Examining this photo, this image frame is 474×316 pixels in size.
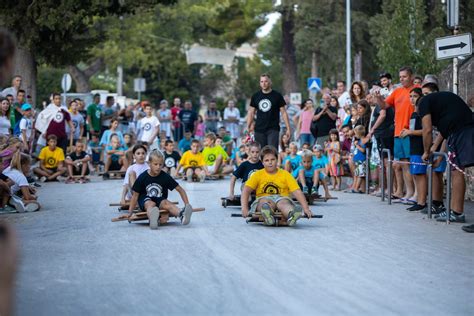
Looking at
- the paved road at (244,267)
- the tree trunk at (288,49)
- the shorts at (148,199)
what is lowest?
the paved road at (244,267)

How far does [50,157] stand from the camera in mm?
26062

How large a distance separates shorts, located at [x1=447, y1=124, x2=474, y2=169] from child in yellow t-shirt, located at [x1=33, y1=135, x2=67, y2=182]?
540 inches

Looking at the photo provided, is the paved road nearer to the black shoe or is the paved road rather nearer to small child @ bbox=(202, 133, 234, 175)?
the black shoe

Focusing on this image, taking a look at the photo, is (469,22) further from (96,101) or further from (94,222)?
(94,222)

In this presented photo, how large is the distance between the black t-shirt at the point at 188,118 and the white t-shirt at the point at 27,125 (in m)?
12.4

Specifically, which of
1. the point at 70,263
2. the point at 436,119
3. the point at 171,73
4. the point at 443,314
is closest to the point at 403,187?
the point at 436,119

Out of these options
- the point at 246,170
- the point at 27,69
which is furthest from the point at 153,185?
the point at 27,69

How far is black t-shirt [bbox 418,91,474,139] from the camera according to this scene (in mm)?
14266

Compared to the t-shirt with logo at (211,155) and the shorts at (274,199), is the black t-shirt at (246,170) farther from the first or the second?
the t-shirt with logo at (211,155)

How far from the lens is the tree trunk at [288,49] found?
51.0m

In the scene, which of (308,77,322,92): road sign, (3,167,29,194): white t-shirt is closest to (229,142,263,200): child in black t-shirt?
(3,167,29,194): white t-shirt

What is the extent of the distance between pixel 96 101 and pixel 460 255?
75.7 feet

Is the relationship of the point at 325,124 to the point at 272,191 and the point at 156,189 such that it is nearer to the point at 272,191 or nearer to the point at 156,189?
the point at 272,191

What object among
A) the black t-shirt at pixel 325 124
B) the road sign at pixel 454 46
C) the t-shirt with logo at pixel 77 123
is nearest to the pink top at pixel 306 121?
the black t-shirt at pixel 325 124
